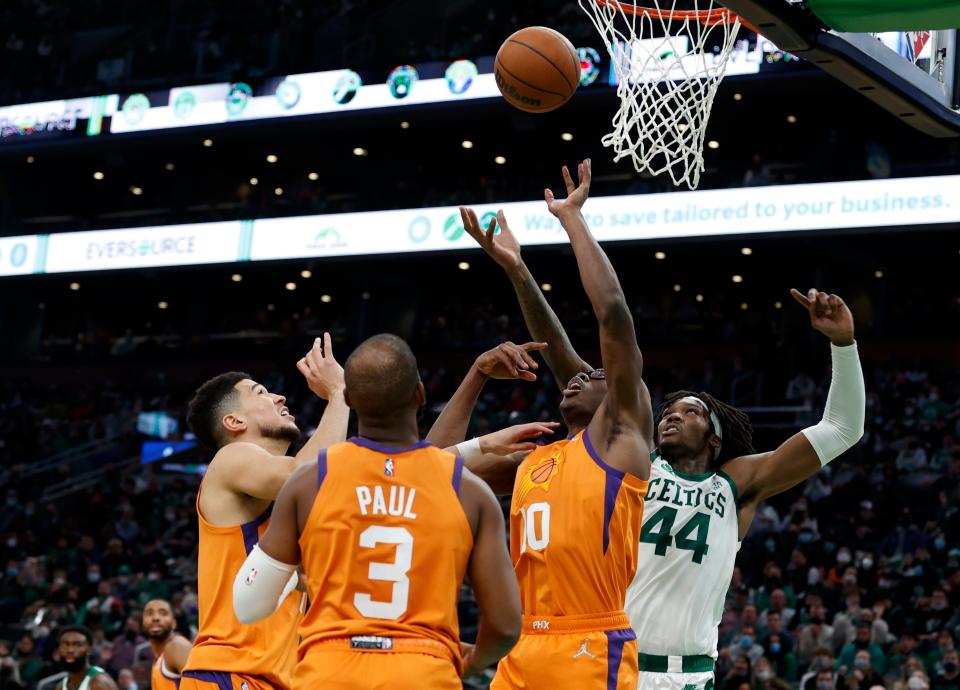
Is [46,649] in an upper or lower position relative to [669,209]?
lower

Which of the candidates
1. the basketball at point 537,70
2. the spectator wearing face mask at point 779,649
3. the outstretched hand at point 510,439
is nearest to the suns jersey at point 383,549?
the outstretched hand at point 510,439

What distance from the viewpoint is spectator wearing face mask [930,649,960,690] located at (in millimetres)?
10359

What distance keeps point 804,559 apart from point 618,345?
33.3ft

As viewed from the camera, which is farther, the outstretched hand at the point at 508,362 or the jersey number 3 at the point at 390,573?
the outstretched hand at the point at 508,362

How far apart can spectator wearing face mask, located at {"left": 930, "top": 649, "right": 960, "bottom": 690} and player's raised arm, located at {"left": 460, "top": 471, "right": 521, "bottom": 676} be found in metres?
8.40

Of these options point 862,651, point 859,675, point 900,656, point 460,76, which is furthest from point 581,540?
point 460,76

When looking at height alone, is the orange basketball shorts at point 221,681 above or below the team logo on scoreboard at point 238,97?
below

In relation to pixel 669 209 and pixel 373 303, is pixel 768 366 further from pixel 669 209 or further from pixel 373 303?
pixel 373 303

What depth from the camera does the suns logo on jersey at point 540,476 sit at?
4191 mm

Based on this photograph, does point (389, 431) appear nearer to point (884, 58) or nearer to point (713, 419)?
point (713, 419)

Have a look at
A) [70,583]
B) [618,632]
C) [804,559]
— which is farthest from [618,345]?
[70,583]

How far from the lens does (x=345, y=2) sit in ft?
79.5

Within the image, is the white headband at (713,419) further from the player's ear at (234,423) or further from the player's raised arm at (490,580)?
the player's raised arm at (490,580)

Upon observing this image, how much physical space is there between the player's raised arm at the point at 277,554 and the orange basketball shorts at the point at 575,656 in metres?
1.14
